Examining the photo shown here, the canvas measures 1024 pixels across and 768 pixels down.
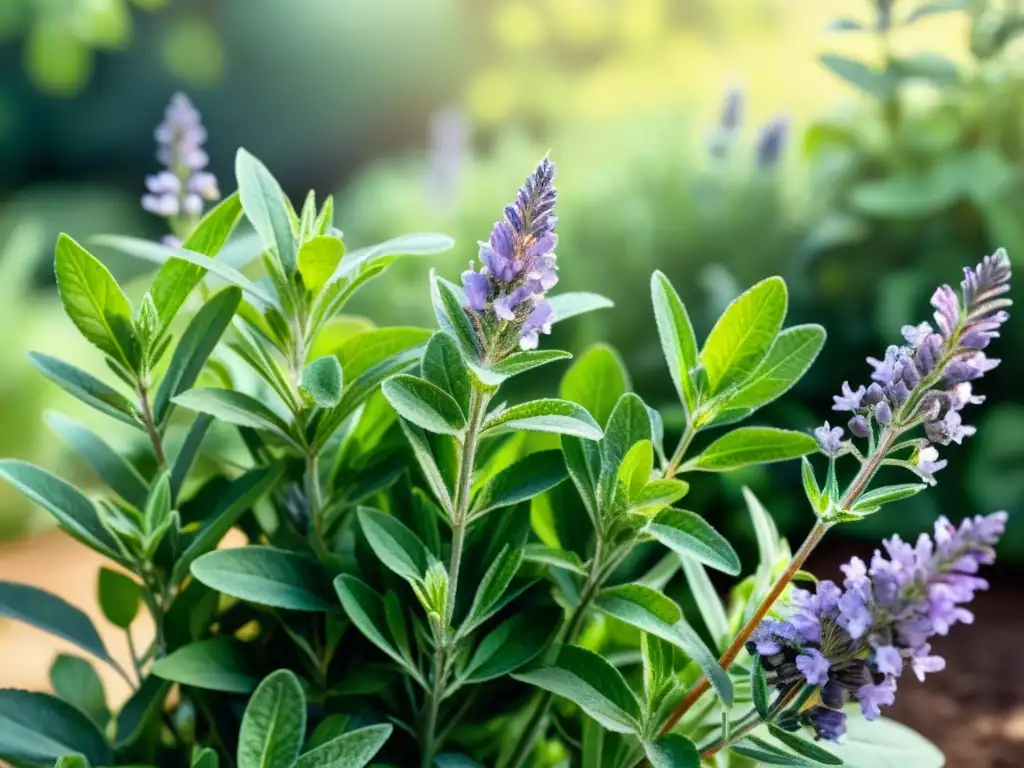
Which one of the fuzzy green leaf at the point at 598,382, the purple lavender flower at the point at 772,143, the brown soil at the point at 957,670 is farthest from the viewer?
the purple lavender flower at the point at 772,143

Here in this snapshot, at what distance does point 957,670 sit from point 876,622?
0.61 meters

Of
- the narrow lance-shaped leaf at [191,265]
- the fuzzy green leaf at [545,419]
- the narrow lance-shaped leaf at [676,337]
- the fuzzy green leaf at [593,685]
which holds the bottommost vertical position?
the fuzzy green leaf at [593,685]

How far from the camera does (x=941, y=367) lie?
0.43 metres

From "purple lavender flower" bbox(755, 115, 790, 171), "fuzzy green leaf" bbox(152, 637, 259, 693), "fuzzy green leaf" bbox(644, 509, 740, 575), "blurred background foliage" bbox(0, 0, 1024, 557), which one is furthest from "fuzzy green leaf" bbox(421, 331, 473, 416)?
"purple lavender flower" bbox(755, 115, 790, 171)

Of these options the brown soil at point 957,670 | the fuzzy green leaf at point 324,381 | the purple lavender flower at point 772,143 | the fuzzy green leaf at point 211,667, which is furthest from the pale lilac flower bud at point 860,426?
the purple lavender flower at point 772,143

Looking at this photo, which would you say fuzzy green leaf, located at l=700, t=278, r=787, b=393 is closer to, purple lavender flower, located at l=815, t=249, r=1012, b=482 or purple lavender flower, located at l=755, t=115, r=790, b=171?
purple lavender flower, located at l=815, t=249, r=1012, b=482

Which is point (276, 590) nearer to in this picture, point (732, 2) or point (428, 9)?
point (732, 2)

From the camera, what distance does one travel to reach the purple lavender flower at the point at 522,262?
15.9 inches

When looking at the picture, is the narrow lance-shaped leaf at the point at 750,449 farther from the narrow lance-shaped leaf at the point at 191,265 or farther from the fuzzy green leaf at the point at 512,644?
the narrow lance-shaped leaf at the point at 191,265

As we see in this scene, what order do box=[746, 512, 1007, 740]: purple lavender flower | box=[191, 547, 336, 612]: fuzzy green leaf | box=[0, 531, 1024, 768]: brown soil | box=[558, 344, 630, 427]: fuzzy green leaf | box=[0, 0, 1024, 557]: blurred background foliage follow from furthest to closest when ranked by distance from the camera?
box=[0, 0, 1024, 557]: blurred background foliage → box=[0, 531, 1024, 768]: brown soil → box=[558, 344, 630, 427]: fuzzy green leaf → box=[191, 547, 336, 612]: fuzzy green leaf → box=[746, 512, 1007, 740]: purple lavender flower

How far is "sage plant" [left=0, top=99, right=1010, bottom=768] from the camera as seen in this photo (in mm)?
434

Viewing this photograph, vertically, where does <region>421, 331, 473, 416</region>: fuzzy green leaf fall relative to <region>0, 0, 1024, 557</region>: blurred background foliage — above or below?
below

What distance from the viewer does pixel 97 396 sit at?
0.54m

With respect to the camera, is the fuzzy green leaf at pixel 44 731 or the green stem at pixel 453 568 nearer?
the green stem at pixel 453 568
